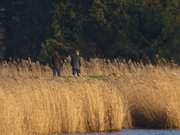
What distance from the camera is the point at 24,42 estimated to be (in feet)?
160

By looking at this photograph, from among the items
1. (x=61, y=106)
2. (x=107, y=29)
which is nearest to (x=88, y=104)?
(x=61, y=106)

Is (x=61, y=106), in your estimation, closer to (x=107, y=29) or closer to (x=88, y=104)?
(x=88, y=104)

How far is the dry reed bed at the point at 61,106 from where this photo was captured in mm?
17453

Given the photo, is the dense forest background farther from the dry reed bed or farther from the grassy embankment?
the dry reed bed

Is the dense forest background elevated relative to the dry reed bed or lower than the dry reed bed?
elevated

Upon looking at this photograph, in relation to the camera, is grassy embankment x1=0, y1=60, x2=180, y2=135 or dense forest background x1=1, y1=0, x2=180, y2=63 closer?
grassy embankment x1=0, y1=60, x2=180, y2=135

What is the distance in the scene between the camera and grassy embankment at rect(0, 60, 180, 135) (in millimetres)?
17500

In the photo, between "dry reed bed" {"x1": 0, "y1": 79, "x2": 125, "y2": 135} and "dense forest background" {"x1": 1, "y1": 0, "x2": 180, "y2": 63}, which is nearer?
"dry reed bed" {"x1": 0, "y1": 79, "x2": 125, "y2": 135}

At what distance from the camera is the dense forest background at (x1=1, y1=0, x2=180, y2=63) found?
43.7m

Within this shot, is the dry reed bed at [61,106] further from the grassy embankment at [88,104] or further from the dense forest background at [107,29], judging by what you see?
the dense forest background at [107,29]

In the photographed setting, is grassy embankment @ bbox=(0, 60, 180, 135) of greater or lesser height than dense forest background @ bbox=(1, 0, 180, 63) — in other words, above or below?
below

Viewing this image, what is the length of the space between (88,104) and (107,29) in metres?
25.2

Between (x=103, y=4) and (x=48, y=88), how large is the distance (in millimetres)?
27259

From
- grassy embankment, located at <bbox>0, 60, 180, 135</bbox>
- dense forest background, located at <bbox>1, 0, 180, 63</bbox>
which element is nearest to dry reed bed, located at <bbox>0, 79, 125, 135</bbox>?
grassy embankment, located at <bbox>0, 60, 180, 135</bbox>
